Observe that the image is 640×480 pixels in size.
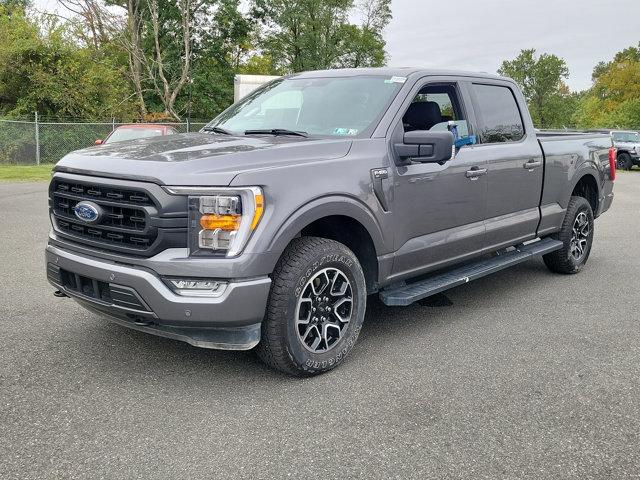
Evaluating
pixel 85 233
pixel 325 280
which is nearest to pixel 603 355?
pixel 325 280

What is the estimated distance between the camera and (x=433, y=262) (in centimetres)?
460

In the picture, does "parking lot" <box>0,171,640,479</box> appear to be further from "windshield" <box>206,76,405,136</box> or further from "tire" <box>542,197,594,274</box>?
"windshield" <box>206,76,405,136</box>

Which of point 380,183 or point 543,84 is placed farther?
point 543,84

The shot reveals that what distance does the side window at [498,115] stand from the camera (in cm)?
519

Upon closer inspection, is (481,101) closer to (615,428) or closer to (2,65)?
(615,428)

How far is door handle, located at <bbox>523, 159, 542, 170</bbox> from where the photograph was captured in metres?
5.51

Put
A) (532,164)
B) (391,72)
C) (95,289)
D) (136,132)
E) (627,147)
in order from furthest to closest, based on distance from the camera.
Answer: (627,147) < (136,132) < (532,164) < (391,72) < (95,289)

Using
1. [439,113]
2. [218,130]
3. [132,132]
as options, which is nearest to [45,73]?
[132,132]

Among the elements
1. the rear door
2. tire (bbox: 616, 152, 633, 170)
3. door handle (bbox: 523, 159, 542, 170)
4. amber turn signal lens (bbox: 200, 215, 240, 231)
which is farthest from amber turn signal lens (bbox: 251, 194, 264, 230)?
tire (bbox: 616, 152, 633, 170)

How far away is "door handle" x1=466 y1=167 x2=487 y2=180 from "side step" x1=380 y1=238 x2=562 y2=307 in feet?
2.51

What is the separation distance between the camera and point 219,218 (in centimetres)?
327

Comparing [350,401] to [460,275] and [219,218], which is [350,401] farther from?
[460,275]

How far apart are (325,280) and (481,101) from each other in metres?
2.44

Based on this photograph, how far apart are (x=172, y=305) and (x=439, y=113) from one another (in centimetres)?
275
